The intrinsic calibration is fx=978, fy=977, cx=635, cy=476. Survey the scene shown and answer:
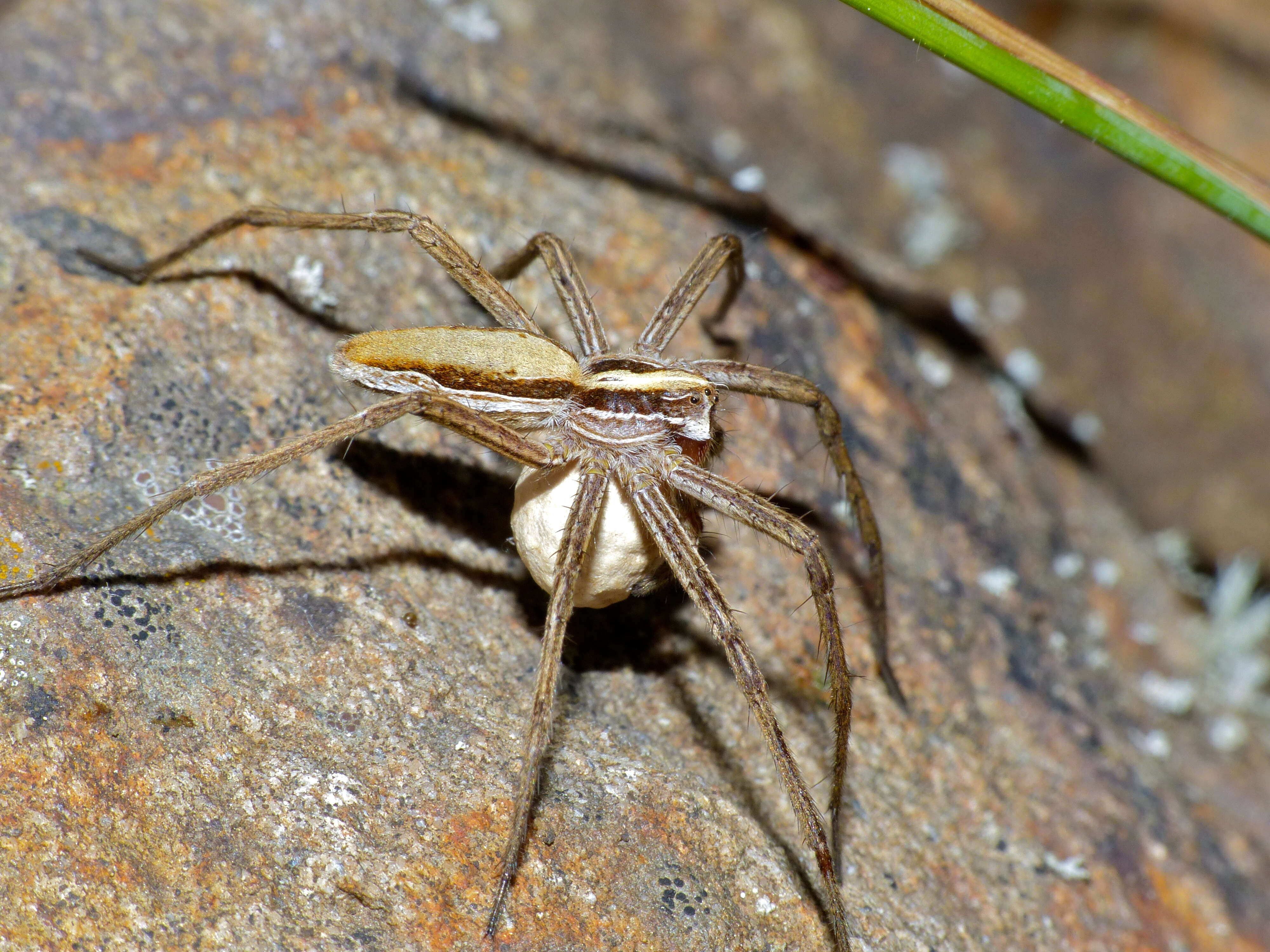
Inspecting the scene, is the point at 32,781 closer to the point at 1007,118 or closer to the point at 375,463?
the point at 375,463

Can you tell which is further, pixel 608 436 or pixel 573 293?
pixel 573 293

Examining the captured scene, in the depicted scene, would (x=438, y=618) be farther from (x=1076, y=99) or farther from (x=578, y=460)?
(x=1076, y=99)

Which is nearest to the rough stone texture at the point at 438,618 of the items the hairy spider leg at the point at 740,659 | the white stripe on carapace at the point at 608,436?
the hairy spider leg at the point at 740,659

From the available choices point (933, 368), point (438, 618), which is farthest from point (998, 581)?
point (438, 618)

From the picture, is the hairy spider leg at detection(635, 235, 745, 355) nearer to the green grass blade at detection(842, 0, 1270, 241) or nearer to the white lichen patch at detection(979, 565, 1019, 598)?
the green grass blade at detection(842, 0, 1270, 241)

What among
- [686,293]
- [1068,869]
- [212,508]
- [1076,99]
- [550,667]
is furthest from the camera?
[686,293]
